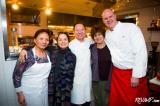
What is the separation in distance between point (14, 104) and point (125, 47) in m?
1.34

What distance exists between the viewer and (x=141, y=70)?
1.61 m

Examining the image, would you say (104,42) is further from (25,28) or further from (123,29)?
(25,28)

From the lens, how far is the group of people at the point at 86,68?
58.0 inches

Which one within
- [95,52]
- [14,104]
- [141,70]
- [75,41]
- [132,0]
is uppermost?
[132,0]

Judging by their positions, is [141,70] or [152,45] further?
[152,45]

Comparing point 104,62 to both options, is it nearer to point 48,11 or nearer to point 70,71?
point 70,71

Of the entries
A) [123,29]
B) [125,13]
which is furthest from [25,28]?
[123,29]

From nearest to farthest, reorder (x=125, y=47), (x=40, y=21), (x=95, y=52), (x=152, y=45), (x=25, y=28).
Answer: (x=125, y=47) < (x=95, y=52) < (x=152, y=45) < (x=25, y=28) < (x=40, y=21)

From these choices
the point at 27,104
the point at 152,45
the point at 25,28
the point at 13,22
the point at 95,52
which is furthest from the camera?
the point at 25,28

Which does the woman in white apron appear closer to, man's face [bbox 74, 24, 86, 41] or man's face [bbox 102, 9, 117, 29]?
man's face [bbox 74, 24, 86, 41]

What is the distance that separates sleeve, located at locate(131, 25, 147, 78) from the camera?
159 centimetres

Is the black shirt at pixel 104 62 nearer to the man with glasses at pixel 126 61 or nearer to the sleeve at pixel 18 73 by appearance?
the man with glasses at pixel 126 61

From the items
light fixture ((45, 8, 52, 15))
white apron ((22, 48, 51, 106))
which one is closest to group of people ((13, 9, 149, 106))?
white apron ((22, 48, 51, 106))

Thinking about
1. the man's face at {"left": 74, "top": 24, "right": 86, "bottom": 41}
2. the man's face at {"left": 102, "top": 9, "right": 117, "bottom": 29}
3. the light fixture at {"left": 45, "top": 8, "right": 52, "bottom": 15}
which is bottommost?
the man's face at {"left": 74, "top": 24, "right": 86, "bottom": 41}
